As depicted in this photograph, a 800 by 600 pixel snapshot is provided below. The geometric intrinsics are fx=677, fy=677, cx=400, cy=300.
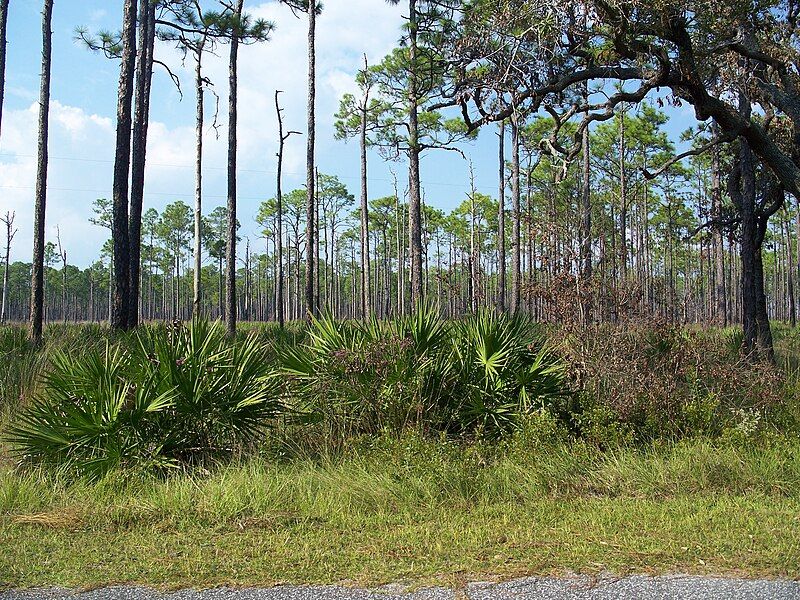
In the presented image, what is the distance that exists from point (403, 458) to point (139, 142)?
17751 mm

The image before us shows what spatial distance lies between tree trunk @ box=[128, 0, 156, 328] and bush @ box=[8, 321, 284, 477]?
470 inches

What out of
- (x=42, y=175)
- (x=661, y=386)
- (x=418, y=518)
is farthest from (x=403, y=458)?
(x=42, y=175)

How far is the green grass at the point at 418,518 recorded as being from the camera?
14.1 feet

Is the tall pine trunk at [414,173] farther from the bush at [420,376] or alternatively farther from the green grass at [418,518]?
the green grass at [418,518]

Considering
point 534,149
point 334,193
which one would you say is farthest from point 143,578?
point 334,193

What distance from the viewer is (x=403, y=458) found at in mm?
6719

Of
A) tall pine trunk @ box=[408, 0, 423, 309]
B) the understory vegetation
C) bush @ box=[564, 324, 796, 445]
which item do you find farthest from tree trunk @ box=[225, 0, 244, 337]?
bush @ box=[564, 324, 796, 445]

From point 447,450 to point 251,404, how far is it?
222cm

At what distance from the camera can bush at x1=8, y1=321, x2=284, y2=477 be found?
22.5 feet

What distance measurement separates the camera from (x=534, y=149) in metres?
11.0

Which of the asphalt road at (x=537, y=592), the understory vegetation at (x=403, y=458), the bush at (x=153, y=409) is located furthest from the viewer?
the bush at (x=153, y=409)

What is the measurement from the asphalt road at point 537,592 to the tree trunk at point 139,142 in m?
15.9

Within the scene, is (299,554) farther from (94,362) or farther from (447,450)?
(94,362)

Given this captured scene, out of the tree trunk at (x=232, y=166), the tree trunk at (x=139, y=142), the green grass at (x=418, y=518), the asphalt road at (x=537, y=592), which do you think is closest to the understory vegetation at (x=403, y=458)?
the green grass at (x=418, y=518)
